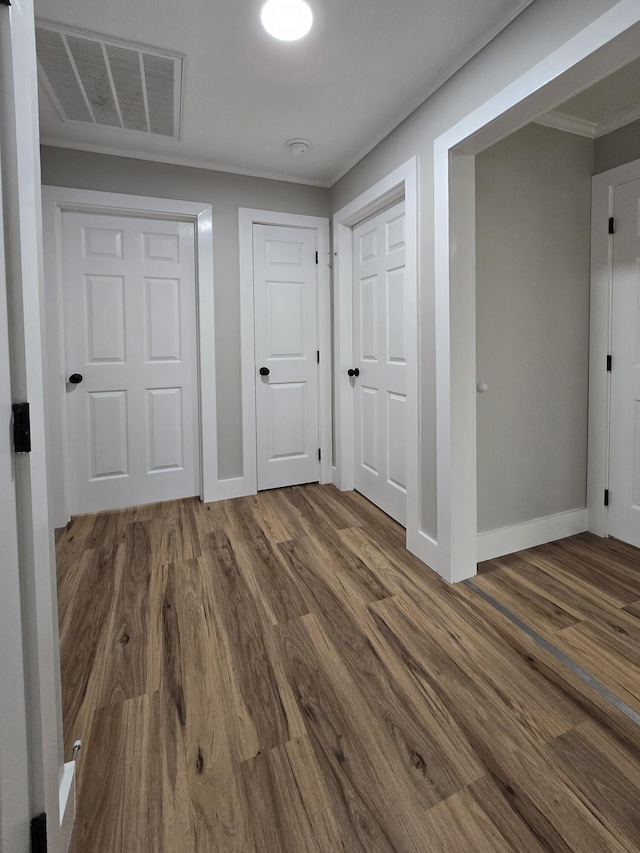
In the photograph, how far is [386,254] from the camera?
271cm

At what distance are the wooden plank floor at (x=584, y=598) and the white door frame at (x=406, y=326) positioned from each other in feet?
1.44

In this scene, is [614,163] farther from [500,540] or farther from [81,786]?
[81,786]

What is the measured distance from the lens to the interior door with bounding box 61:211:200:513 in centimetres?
283

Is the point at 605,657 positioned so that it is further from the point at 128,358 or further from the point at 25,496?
the point at 128,358

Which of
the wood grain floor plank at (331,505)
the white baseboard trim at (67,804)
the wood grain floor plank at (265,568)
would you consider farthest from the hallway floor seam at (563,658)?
the white baseboard trim at (67,804)

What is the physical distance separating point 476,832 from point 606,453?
2120 mm

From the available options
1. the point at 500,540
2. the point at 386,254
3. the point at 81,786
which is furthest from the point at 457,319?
the point at 81,786

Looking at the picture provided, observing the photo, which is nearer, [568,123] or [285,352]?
[568,123]

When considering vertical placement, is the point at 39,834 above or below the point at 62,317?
below

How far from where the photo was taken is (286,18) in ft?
5.37

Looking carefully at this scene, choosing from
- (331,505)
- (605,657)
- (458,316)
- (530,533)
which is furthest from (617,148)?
(331,505)

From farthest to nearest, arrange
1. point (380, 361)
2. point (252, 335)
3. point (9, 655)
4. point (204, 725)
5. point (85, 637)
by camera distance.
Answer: point (252, 335) → point (380, 361) → point (85, 637) → point (204, 725) → point (9, 655)

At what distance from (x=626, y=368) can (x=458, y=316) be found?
1.12 metres

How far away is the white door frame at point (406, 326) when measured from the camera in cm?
224
